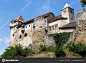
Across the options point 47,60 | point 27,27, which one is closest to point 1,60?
point 47,60

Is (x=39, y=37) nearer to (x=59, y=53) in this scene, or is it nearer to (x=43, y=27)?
(x=43, y=27)

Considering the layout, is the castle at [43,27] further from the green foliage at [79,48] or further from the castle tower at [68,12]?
the green foliage at [79,48]

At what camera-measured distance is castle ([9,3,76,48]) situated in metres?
18.8

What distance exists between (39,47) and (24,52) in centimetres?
387

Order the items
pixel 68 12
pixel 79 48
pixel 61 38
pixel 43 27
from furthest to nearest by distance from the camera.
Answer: pixel 68 12, pixel 43 27, pixel 61 38, pixel 79 48

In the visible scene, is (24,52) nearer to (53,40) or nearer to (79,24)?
(53,40)

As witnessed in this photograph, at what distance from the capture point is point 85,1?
54.8 ft

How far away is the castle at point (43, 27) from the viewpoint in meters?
18.8

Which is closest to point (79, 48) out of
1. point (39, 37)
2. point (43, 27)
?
point (39, 37)

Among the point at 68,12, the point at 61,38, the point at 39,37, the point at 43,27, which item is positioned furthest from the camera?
the point at 68,12

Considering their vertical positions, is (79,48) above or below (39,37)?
below

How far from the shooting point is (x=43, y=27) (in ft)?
63.2

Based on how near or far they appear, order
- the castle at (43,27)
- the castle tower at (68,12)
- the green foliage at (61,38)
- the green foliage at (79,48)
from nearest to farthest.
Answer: the green foliage at (79,48)
the green foliage at (61,38)
the castle at (43,27)
the castle tower at (68,12)

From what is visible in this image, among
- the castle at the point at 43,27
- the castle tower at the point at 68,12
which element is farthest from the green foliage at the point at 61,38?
the castle tower at the point at 68,12
